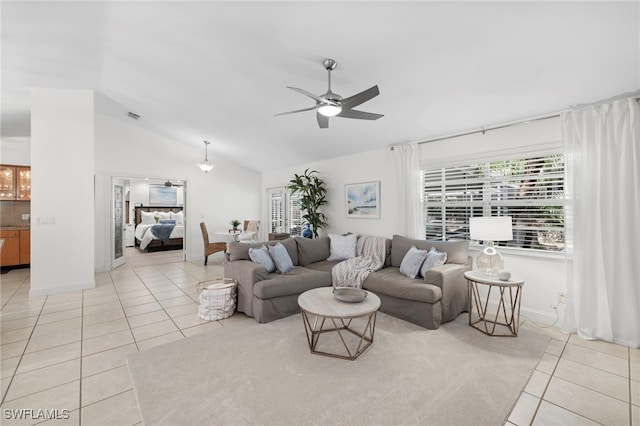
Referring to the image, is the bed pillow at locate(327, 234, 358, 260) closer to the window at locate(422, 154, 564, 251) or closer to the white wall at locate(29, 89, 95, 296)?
the window at locate(422, 154, 564, 251)

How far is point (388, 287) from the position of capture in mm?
3492

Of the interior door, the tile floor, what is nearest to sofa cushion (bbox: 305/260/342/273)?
the tile floor

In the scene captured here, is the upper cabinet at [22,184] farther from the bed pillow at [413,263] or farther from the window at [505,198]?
the window at [505,198]

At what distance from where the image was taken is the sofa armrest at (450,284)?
10.6 ft

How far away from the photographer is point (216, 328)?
3.19 m

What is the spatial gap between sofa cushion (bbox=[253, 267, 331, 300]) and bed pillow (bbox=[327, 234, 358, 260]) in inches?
30.2

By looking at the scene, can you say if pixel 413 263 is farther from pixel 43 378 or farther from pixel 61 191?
pixel 61 191

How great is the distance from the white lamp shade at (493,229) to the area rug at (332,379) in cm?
107

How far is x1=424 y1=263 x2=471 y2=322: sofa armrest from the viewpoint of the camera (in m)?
3.23

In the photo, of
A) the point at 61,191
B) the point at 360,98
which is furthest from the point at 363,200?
the point at 61,191

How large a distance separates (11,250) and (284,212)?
5.91 meters

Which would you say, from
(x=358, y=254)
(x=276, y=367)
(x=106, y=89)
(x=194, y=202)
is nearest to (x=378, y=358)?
(x=276, y=367)

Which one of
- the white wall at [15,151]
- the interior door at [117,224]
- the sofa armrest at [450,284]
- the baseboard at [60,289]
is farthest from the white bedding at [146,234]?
the sofa armrest at [450,284]

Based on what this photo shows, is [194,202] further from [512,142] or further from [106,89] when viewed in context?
[512,142]
